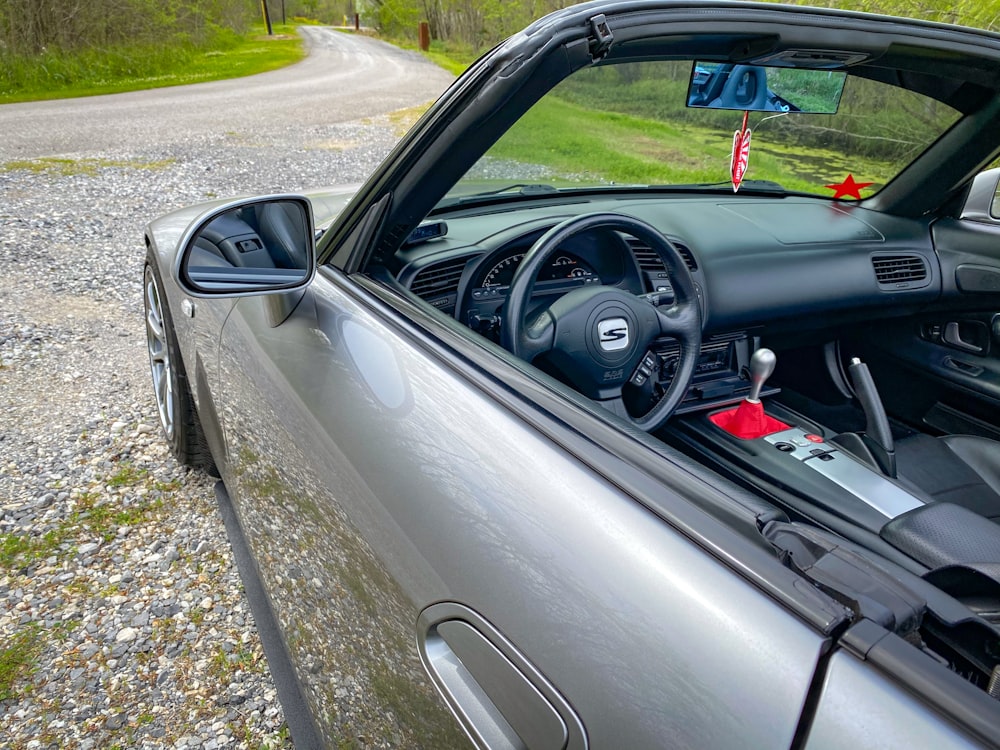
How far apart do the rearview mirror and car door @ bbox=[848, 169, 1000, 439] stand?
1.41 m

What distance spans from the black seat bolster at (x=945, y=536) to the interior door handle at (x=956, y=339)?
147cm

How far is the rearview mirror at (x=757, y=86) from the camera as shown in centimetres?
151

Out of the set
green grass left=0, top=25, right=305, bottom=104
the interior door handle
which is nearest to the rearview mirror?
the interior door handle

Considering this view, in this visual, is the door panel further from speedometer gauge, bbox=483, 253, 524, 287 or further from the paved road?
the paved road

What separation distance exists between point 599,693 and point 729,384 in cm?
214

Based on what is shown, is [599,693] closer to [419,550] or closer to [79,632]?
[419,550]

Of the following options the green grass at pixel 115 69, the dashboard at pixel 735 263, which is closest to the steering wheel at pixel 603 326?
the dashboard at pixel 735 263

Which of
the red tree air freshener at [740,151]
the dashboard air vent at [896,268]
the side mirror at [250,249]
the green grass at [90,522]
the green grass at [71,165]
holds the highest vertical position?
the red tree air freshener at [740,151]

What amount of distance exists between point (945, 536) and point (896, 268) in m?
1.67

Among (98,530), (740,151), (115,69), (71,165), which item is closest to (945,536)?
(740,151)

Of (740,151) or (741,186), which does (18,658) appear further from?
(741,186)

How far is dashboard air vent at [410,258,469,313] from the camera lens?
188cm

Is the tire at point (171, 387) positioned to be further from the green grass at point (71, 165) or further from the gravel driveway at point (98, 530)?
the green grass at point (71, 165)

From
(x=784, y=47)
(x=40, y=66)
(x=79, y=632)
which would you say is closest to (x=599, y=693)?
(x=784, y=47)
